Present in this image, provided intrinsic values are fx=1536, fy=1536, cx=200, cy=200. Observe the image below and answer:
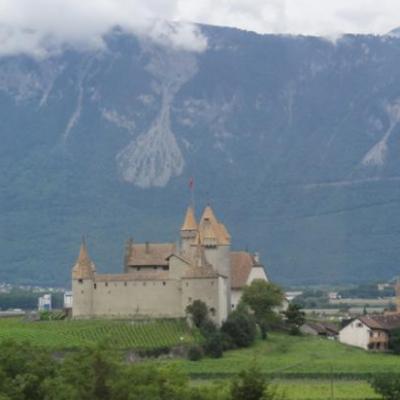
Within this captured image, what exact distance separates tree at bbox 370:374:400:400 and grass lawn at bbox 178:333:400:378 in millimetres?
9319

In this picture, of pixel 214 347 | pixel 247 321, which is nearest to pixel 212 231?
pixel 247 321

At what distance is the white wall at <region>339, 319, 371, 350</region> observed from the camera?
11731 centimetres

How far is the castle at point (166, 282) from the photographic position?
376ft

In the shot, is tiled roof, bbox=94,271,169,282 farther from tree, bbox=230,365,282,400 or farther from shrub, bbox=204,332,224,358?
tree, bbox=230,365,282,400

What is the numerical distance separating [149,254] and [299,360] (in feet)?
71.6

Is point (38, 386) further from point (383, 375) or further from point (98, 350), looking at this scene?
point (383, 375)

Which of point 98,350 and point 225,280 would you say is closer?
point 98,350

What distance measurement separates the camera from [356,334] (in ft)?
390

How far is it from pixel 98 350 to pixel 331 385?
3001 cm

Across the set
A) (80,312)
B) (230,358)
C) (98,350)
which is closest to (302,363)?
(230,358)

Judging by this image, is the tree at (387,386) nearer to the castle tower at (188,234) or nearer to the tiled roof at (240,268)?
the castle tower at (188,234)

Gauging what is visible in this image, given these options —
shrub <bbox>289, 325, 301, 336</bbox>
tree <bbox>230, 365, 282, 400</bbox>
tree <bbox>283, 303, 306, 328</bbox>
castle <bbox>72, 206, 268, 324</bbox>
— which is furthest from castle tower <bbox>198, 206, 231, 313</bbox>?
tree <bbox>230, 365, 282, 400</bbox>

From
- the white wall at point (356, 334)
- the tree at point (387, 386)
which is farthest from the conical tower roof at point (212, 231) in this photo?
the tree at point (387, 386)

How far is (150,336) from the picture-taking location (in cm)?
11031
